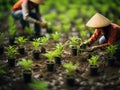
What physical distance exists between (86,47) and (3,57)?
6.73 feet

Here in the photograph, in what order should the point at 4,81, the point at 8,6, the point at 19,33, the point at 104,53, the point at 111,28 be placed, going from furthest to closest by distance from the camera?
the point at 8,6, the point at 19,33, the point at 104,53, the point at 111,28, the point at 4,81

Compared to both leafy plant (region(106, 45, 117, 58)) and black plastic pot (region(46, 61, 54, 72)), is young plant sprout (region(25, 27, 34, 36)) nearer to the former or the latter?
black plastic pot (region(46, 61, 54, 72))

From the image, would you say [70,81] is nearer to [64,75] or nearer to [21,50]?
[64,75]

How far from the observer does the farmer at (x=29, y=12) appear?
8281 mm

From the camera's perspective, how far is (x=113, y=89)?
577 centimetres

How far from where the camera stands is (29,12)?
8.66 metres

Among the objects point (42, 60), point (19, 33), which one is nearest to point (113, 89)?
point (42, 60)

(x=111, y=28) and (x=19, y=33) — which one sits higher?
(x=19, y=33)

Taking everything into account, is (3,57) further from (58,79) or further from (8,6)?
(8,6)

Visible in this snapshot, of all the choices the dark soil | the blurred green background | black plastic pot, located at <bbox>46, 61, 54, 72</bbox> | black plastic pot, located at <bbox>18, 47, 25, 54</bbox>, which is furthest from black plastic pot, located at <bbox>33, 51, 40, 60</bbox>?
the blurred green background

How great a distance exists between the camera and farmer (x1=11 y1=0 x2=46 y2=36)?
8.28 m

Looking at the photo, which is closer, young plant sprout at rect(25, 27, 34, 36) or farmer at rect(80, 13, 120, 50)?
farmer at rect(80, 13, 120, 50)

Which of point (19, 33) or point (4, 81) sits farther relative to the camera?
point (19, 33)

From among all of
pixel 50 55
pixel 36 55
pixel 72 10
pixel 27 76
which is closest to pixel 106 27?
pixel 50 55
